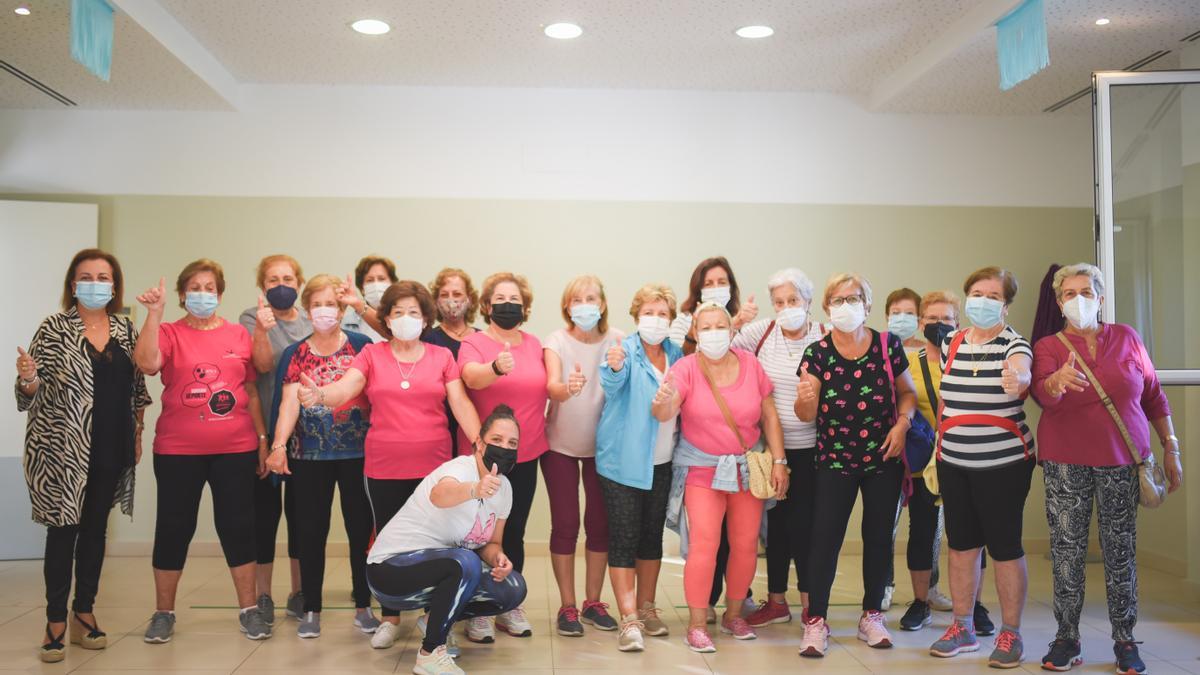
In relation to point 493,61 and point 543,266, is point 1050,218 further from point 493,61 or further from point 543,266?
point 493,61

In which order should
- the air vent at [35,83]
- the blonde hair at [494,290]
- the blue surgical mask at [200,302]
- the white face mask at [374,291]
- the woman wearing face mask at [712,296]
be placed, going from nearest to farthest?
the blue surgical mask at [200,302] → the blonde hair at [494,290] → the woman wearing face mask at [712,296] → the white face mask at [374,291] → the air vent at [35,83]

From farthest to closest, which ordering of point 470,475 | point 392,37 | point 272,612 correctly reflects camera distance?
point 392,37 < point 272,612 < point 470,475

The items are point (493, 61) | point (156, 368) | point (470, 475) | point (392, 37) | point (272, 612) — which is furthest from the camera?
point (493, 61)

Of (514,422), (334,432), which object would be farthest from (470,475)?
(334,432)

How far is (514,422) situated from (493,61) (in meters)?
2.79

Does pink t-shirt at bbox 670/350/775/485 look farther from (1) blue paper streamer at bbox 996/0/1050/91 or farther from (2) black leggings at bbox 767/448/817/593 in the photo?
(1) blue paper streamer at bbox 996/0/1050/91

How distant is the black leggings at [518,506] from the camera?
156 inches

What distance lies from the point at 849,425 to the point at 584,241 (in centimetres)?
270

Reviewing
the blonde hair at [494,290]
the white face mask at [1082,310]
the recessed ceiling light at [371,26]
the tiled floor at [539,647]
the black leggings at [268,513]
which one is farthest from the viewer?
the recessed ceiling light at [371,26]

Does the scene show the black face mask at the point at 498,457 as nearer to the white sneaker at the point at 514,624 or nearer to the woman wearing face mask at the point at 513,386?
the woman wearing face mask at the point at 513,386

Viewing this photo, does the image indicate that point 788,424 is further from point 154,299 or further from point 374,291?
point 154,299

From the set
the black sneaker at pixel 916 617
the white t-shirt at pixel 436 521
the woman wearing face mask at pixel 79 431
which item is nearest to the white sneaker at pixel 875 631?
the black sneaker at pixel 916 617

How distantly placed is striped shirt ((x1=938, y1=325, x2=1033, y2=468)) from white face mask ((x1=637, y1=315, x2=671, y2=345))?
1.14m

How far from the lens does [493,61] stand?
219 inches
